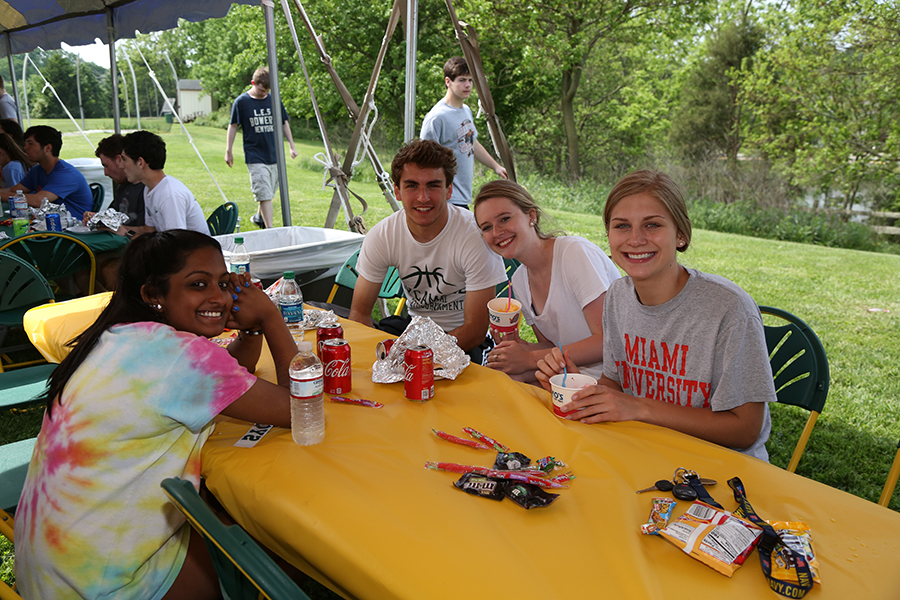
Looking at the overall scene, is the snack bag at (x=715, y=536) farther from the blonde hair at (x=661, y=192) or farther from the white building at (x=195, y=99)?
the white building at (x=195, y=99)

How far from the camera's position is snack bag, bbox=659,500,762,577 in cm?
106

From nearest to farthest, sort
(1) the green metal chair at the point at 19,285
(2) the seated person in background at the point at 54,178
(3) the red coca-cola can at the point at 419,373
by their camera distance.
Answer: (3) the red coca-cola can at the point at 419,373
(1) the green metal chair at the point at 19,285
(2) the seated person in background at the point at 54,178

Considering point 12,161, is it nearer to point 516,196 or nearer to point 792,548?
point 516,196

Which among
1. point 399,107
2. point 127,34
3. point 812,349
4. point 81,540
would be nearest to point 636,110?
point 399,107

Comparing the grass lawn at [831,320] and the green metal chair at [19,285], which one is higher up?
the green metal chair at [19,285]

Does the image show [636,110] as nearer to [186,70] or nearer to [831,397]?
[831,397]

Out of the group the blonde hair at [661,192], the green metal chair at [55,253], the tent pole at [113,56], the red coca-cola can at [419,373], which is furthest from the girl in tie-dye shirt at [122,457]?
the tent pole at [113,56]

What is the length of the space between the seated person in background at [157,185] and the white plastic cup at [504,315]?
292cm

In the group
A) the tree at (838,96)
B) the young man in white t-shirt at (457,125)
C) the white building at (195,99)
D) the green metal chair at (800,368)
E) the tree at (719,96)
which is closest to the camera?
the green metal chair at (800,368)

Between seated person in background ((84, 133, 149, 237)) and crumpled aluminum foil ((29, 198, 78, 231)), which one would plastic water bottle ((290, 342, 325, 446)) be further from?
crumpled aluminum foil ((29, 198, 78, 231))

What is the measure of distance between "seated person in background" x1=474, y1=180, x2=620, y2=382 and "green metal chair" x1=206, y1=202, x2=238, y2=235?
3.71 m

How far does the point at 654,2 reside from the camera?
58.2ft

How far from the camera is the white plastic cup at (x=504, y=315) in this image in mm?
2189

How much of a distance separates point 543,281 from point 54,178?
5.35 meters
